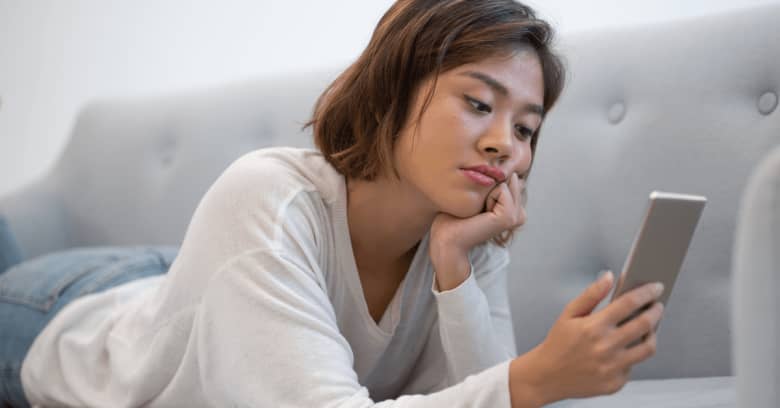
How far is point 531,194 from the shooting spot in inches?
52.3

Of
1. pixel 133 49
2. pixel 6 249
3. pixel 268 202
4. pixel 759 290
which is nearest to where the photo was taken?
pixel 759 290

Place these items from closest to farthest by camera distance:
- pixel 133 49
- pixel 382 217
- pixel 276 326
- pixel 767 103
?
1. pixel 276 326
2. pixel 382 217
3. pixel 767 103
4. pixel 133 49

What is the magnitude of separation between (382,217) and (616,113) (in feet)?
1.54

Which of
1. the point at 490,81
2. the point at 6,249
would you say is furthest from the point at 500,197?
the point at 6,249

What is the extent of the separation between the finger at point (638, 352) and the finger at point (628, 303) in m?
0.03

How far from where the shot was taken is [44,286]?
1325mm

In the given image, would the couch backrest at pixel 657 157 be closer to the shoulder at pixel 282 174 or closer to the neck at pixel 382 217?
the neck at pixel 382 217

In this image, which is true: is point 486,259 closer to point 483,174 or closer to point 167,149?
point 483,174

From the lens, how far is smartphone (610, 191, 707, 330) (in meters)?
0.62

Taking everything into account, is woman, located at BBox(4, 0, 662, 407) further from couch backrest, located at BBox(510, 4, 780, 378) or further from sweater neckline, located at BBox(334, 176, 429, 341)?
couch backrest, located at BBox(510, 4, 780, 378)

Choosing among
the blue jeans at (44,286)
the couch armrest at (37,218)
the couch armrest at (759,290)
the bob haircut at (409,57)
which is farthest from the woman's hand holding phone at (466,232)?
the couch armrest at (37,218)

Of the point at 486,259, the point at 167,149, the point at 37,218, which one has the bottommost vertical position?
the point at 37,218

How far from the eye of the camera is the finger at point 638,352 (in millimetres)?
649

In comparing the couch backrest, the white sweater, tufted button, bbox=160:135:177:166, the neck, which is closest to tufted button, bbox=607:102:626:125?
the couch backrest
